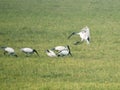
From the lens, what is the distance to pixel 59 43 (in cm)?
1689

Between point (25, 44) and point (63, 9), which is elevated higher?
point (63, 9)

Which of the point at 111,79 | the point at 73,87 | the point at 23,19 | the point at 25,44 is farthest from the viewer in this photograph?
the point at 23,19

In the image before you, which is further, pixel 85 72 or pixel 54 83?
pixel 85 72

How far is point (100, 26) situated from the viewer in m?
22.3

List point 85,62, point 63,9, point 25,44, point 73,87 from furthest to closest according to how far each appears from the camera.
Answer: point 63,9 < point 25,44 < point 85,62 < point 73,87

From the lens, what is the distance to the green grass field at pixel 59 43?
33.6 feet

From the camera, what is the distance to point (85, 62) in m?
12.8

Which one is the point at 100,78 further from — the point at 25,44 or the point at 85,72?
the point at 25,44

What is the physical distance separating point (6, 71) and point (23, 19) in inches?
536

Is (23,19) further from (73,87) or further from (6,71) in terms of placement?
(73,87)

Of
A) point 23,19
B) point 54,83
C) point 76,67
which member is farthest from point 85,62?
point 23,19

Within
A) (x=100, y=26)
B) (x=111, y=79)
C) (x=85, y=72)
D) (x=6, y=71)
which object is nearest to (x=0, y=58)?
(x=6, y=71)

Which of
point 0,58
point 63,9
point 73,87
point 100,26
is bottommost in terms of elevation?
point 73,87

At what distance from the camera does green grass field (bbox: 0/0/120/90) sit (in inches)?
403
